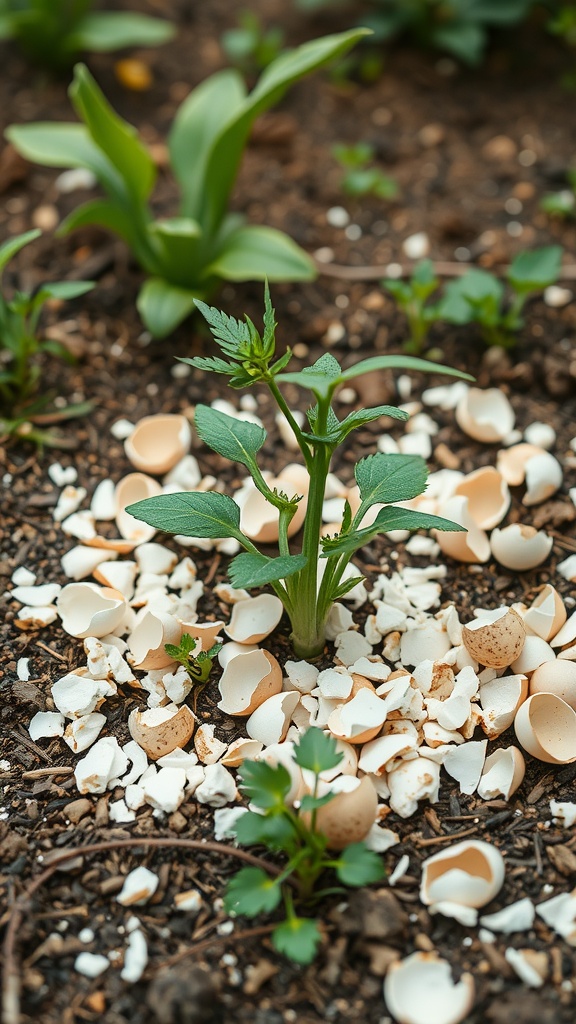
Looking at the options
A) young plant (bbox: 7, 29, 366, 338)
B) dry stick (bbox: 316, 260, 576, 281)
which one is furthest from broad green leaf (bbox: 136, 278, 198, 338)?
dry stick (bbox: 316, 260, 576, 281)

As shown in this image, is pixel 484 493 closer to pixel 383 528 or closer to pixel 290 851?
pixel 383 528

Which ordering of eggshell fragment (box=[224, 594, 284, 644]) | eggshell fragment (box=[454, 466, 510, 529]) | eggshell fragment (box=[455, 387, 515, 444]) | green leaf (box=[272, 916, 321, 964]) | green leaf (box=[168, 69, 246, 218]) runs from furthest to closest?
green leaf (box=[168, 69, 246, 218]) → eggshell fragment (box=[455, 387, 515, 444]) → eggshell fragment (box=[454, 466, 510, 529]) → eggshell fragment (box=[224, 594, 284, 644]) → green leaf (box=[272, 916, 321, 964])

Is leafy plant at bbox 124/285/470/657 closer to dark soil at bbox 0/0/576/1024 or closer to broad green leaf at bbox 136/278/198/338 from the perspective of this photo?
dark soil at bbox 0/0/576/1024

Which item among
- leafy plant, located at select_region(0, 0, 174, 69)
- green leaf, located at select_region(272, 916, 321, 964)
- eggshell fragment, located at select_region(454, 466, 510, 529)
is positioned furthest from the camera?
leafy plant, located at select_region(0, 0, 174, 69)

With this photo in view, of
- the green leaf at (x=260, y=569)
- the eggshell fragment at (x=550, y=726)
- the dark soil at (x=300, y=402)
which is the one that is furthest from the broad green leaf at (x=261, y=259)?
the eggshell fragment at (x=550, y=726)

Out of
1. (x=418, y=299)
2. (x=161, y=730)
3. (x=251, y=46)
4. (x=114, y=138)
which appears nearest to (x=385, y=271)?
(x=418, y=299)
